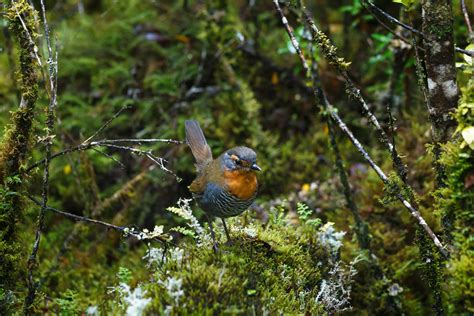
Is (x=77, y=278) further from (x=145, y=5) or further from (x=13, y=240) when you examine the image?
(x=145, y=5)

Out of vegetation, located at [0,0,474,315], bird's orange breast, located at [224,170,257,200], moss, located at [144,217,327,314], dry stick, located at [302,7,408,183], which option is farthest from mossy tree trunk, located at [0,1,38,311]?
dry stick, located at [302,7,408,183]

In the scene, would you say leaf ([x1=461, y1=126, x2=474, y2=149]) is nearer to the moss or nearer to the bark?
the bark

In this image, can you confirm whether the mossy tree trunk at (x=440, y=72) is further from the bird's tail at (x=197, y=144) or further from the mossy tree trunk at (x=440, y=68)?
the bird's tail at (x=197, y=144)

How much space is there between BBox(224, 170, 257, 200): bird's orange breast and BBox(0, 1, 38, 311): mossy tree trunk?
4.71 ft

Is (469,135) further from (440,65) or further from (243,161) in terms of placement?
(243,161)

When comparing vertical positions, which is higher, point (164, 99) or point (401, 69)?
point (164, 99)

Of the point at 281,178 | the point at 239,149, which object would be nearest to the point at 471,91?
the point at 239,149

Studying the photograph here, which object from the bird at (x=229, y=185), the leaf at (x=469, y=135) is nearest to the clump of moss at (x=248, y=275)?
the bird at (x=229, y=185)

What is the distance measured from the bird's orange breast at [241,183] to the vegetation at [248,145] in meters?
0.34

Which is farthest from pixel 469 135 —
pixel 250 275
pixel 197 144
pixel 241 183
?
pixel 197 144

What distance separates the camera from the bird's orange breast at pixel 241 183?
3.80 meters

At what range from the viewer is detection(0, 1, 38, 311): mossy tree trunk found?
3486 millimetres

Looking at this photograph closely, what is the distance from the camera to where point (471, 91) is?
2797 mm

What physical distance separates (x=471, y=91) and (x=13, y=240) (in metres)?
3.10
